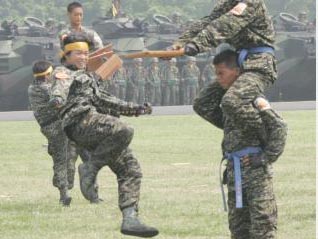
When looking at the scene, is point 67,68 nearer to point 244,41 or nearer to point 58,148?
point 244,41

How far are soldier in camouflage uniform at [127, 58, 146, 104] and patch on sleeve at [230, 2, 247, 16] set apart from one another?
141ft

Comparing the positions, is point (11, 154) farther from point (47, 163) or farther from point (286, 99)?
point (286, 99)

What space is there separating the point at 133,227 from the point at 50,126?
518cm

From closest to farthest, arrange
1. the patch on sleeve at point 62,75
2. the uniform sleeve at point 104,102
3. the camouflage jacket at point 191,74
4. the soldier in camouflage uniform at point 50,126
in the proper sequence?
the uniform sleeve at point 104,102, the patch on sleeve at point 62,75, the soldier in camouflage uniform at point 50,126, the camouflage jacket at point 191,74

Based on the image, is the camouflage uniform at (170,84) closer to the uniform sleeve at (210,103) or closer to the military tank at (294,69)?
the military tank at (294,69)

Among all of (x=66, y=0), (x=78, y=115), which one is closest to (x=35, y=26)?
(x=78, y=115)

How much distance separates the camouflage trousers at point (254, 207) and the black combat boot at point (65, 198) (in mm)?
5309

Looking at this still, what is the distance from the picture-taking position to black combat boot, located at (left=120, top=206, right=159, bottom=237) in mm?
9664

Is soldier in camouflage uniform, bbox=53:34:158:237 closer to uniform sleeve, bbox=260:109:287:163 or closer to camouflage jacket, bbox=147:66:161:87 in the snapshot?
uniform sleeve, bbox=260:109:287:163

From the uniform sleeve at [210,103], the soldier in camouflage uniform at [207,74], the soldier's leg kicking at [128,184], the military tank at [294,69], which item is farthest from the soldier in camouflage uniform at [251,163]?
the military tank at [294,69]

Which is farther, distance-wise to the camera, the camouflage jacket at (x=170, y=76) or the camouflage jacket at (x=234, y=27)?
the camouflage jacket at (x=170, y=76)

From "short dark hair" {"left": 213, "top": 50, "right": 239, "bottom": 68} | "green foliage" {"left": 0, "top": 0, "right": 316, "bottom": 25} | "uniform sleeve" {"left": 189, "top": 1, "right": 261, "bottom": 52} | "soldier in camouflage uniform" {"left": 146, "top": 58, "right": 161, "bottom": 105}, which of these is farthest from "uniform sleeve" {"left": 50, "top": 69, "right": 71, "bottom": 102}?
"green foliage" {"left": 0, "top": 0, "right": 316, "bottom": 25}

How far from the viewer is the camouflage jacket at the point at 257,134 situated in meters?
8.83

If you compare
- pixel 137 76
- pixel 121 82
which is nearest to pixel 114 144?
pixel 121 82
